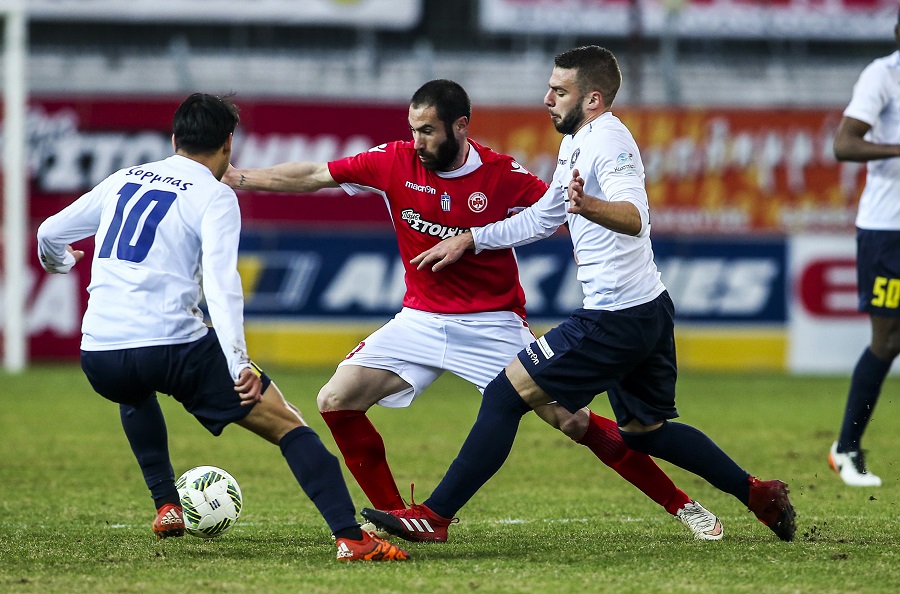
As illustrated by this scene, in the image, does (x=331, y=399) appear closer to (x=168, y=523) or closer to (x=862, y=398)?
(x=168, y=523)

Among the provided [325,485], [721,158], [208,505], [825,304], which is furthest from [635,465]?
[721,158]

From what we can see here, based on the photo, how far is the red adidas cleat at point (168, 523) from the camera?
18.3ft

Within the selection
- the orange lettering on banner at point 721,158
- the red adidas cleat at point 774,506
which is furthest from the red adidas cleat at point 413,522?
the orange lettering on banner at point 721,158

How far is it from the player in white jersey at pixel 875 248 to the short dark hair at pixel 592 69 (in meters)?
2.42

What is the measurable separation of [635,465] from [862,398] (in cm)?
221

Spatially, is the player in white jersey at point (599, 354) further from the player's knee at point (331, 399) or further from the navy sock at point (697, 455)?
the player's knee at point (331, 399)

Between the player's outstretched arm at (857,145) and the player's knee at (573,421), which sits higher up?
the player's outstretched arm at (857,145)

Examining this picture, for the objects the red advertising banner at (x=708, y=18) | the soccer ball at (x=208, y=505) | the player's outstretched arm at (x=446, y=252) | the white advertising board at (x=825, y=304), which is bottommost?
the white advertising board at (x=825, y=304)

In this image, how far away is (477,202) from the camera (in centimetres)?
595

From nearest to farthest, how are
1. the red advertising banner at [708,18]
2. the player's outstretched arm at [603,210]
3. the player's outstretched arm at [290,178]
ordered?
the player's outstretched arm at [603,210] < the player's outstretched arm at [290,178] < the red advertising banner at [708,18]

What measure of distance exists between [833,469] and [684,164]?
9.15 metres

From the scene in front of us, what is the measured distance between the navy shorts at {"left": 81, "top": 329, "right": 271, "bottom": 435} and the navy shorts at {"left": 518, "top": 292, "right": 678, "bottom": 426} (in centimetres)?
114

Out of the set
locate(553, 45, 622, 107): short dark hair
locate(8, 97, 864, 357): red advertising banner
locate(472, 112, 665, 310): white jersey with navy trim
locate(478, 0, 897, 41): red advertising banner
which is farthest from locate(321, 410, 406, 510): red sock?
locate(478, 0, 897, 41): red advertising banner

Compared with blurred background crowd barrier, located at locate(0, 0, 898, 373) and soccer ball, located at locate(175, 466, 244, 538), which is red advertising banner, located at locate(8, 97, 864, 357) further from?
soccer ball, located at locate(175, 466, 244, 538)
